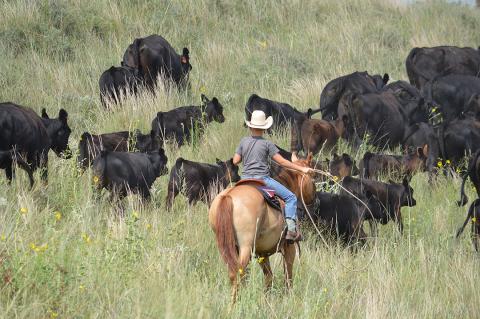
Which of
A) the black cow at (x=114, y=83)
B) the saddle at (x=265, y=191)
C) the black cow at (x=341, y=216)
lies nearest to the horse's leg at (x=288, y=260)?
the saddle at (x=265, y=191)

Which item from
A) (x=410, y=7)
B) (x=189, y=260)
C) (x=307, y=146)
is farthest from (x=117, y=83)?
(x=410, y=7)

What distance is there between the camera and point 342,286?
8266 mm

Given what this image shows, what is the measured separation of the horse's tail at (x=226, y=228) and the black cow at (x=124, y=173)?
318 centimetres

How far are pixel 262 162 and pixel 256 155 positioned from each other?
0.25ft

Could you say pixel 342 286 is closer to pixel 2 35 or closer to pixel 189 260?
pixel 189 260

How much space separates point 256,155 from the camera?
26.1 ft

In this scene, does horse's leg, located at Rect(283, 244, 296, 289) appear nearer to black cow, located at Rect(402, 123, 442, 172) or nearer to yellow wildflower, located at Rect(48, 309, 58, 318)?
yellow wildflower, located at Rect(48, 309, 58, 318)

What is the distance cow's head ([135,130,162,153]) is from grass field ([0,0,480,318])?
20.2 inches

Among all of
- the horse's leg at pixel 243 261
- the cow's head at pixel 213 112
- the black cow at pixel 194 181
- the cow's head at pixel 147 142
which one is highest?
the horse's leg at pixel 243 261

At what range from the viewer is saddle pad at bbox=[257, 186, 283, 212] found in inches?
302

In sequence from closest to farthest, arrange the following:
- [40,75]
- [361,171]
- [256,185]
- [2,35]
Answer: [256,185], [361,171], [40,75], [2,35]

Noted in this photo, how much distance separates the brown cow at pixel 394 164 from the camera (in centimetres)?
1250

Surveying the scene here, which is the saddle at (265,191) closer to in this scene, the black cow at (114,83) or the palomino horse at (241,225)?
the palomino horse at (241,225)

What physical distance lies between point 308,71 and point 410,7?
24.9ft
